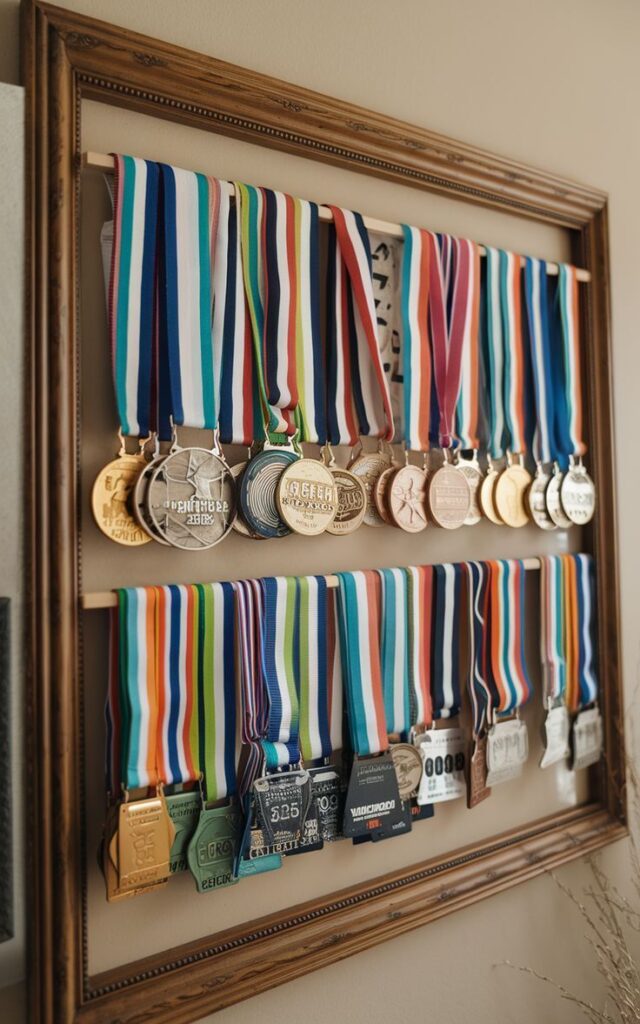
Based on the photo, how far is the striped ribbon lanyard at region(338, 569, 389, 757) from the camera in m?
1.45

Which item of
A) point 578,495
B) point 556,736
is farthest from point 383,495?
point 556,736

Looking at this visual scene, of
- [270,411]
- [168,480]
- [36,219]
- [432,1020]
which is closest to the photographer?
[36,219]

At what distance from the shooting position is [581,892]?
1899 mm

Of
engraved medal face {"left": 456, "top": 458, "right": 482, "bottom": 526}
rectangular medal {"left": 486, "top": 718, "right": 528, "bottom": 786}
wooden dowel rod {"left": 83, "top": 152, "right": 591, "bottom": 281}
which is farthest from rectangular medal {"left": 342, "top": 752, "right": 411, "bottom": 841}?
wooden dowel rod {"left": 83, "top": 152, "right": 591, "bottom": 281}

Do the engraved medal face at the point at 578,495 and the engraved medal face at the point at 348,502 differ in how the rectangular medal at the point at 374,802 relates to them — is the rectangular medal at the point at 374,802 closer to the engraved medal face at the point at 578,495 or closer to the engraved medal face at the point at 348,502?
the engraved medal face at the point at 348,502

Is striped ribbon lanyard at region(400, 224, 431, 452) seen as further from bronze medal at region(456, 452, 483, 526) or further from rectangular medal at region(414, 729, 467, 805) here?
rectangular medal at region(414, 729, 467, 805)

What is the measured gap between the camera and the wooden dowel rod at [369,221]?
120 centimetres

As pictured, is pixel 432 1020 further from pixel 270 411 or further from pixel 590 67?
pixel 590 67

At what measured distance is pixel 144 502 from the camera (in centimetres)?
123

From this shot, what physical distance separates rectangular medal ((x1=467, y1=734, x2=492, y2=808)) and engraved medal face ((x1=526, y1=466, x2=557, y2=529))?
49 cm

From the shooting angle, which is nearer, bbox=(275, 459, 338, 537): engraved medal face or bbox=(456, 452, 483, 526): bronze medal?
bbox=(275, 459, 338, 537): engraved medal face

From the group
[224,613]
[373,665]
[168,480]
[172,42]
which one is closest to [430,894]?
[373,665]

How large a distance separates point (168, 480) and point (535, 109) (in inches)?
51.2

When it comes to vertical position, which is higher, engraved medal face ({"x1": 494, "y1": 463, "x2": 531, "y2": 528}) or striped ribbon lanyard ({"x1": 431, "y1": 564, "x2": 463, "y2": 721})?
engraved medal face ({"x1": 494, "y1": 463, "x2": 531, "y2": 528})
